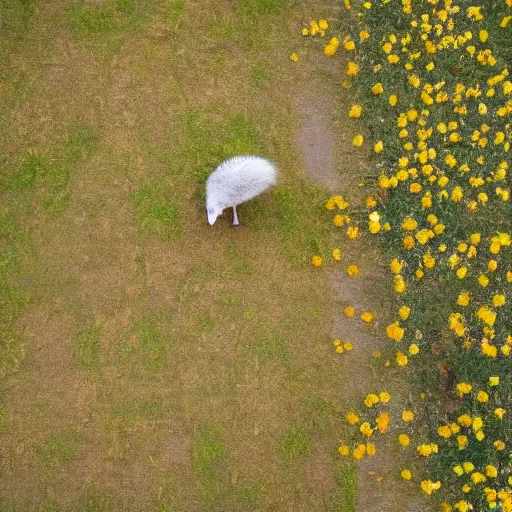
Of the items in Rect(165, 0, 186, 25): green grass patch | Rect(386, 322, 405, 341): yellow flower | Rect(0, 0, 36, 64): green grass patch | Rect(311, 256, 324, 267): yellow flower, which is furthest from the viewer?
Rect(165, 0, 186, 25): green grass patch

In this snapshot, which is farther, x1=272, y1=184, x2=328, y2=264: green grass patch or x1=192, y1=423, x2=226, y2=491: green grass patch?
x1=272, y1=184, x2=328, y2=264: green grass patch

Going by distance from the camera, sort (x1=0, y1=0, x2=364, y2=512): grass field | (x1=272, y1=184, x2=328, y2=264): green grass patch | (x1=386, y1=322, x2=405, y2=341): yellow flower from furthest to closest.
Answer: (x1=272, y1=184, x2=328, y2=264): green grass patch
(x1=386, y1=322, x2=405, y2=341): yellow flower
(x1=0, y1=0, x2=364, y2=512): grass field

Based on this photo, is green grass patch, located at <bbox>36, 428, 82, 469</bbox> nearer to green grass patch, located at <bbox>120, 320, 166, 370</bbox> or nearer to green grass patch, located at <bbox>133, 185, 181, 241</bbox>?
green grass patch, located at <bbox>120, 320, 166, 370</bbox>

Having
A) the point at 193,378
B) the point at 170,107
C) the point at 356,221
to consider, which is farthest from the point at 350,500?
the point at 170,107

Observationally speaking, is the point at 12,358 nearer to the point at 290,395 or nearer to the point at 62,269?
the point at 62,269

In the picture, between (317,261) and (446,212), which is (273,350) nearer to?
(317,261)

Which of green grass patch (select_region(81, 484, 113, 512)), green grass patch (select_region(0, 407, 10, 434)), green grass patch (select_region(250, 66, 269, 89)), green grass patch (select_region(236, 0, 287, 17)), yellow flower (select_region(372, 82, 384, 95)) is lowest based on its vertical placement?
green grass patch (select_region(81, 484, 113, 512))

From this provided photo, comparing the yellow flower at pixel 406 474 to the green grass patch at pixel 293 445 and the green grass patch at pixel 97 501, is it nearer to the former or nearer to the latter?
the green grass patch at pixel 293 445

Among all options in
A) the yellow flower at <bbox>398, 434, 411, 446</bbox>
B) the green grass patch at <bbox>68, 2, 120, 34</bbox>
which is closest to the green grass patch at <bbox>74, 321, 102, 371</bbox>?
the yellow flower at <bbox>398, 434, 411, 446</bbox>
